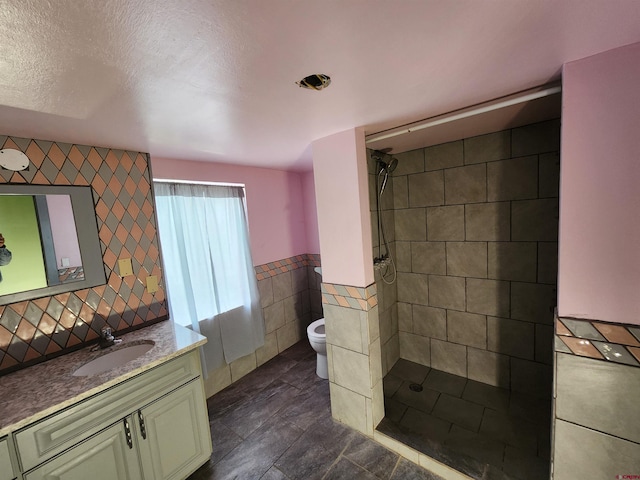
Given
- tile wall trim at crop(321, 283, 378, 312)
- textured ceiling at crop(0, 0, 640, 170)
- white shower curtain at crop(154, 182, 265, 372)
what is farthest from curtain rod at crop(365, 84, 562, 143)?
white shower curtain at crop(154, 182, 265, 372)

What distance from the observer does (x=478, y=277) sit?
221cm

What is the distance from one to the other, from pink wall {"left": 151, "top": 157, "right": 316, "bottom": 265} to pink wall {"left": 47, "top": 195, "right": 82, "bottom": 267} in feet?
2.27

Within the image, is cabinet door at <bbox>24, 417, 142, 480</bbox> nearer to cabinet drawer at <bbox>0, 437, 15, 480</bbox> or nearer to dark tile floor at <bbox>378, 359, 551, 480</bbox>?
cabinet drawer at <bbox>0, 437, 15, 480</bbox>

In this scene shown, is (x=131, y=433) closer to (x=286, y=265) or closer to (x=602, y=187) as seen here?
(x=286, y=265)

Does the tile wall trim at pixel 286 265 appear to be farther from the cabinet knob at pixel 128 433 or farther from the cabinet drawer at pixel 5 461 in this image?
the cabinet drawer at pixel 5 461

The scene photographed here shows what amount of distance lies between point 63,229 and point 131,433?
1.23 metres

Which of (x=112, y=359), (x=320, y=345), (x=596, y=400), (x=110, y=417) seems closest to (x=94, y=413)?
(x=110, y=417)

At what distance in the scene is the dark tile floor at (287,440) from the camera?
162 centimetres

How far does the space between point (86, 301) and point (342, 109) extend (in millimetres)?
1927

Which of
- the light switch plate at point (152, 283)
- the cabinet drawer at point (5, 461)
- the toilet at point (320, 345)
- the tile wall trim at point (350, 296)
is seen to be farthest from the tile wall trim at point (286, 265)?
the cabinet drawer at point (5, 461)

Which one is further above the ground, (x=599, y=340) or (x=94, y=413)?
(x=599, y=340)

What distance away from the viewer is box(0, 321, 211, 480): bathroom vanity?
3.61ft

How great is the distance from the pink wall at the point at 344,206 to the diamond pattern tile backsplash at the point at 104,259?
1.31 meters

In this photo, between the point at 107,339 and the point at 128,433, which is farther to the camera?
the point at 107,339
